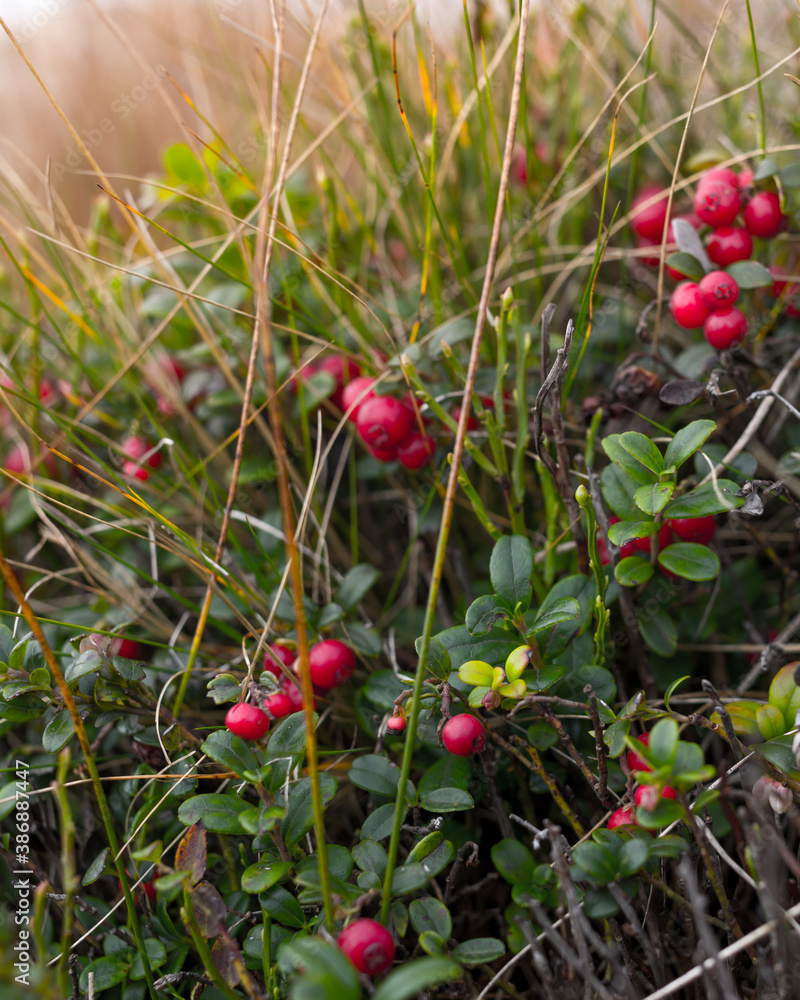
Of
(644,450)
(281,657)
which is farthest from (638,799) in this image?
(281,657)

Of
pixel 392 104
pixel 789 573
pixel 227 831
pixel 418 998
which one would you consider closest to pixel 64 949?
pixel 227 831

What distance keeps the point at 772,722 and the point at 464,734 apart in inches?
17.2

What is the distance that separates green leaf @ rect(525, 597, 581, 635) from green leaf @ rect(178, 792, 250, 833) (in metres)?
0.51

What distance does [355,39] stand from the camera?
2.12 m

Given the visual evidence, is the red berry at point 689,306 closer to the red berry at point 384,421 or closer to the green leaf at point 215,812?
the red berry at point 384,421

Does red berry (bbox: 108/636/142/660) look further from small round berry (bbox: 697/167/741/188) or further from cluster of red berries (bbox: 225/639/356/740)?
small round berry (bbox: 697/167/741/188)

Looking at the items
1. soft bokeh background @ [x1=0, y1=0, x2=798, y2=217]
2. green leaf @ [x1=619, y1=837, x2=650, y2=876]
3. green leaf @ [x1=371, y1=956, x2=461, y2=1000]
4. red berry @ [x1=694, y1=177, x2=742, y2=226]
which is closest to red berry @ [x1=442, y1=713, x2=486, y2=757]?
green leaf @ [x1=619, y1=837, x2=650, y2=876]

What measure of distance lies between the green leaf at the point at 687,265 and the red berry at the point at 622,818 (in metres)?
0.94

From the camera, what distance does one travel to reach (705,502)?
1.09 meters

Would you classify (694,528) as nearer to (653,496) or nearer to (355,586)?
(653,496)

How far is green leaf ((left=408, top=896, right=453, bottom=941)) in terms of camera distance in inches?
37.4

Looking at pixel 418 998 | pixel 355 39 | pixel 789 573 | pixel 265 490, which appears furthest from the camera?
pixel 355 39

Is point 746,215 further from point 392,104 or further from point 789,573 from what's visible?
point 392,104

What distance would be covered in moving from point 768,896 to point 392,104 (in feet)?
7.34
